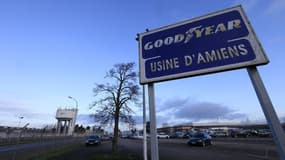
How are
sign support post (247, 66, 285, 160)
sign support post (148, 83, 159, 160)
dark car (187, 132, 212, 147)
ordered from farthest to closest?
dark car (187, 132, 212, 147), sign support post (148, 83, 159, 160), sign support post (247, 66, 285, 160)

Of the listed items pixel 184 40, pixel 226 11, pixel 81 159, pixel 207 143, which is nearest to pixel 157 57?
pixel 184 40

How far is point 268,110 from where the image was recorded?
108 inches

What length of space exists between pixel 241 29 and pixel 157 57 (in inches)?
65.3

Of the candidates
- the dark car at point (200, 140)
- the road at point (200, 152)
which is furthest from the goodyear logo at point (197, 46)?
the dark car at point (200, 140)

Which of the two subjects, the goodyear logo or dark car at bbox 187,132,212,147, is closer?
the goodyear logo

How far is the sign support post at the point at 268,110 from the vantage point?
2.60 m

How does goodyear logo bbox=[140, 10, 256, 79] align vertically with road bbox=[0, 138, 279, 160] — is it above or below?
above

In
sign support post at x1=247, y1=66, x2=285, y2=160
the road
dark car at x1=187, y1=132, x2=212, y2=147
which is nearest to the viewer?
sign support post at x1=247, y1=66, x2=285, y2=160

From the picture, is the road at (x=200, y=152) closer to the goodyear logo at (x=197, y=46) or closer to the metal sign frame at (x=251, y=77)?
the metal sign frame at (x=251, y=77)

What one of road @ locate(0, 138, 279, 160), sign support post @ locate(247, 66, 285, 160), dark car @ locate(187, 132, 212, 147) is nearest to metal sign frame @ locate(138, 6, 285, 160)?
sign support post @ locate(247, 66, 285, 160)

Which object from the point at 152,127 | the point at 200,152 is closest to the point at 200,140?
the point at 200,152

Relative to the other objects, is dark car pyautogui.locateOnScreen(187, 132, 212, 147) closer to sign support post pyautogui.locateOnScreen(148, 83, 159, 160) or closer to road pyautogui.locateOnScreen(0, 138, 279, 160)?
road pyautogui.locateOnScreen(0, 138, 279, 160)

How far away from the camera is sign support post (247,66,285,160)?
103 inches

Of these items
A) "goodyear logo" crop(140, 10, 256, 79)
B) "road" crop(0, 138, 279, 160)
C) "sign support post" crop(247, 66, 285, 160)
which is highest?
"goodyear logo" crop(140, 10, 256, 79)
